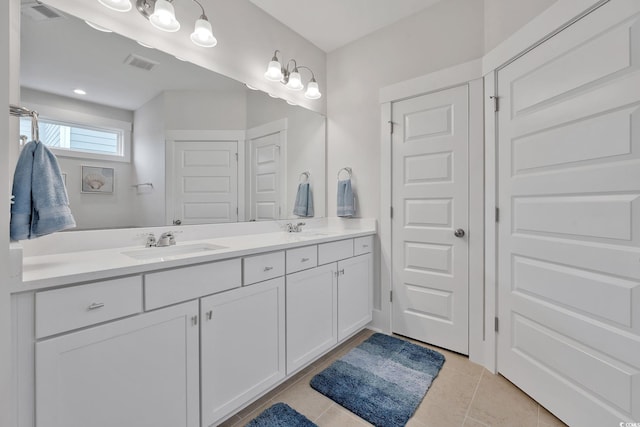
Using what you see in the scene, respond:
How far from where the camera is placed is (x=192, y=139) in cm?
181

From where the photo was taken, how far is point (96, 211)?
4.66 feet

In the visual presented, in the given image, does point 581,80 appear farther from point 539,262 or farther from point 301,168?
point 301,168

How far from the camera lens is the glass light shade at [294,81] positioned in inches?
89.7

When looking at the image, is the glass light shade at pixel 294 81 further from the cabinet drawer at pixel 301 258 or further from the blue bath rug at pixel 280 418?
the blue bath rug at pixel 280 418

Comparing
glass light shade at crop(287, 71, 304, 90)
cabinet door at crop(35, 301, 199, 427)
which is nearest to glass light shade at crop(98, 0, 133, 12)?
glass light shade at crop(287, 71, 304, 90)

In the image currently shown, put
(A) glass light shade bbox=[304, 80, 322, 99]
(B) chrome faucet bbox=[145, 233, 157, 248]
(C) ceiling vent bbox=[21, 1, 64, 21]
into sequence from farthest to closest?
(A) glass light shade bbox=[304, 80, 322, 99] < (B) chrome faucet bbox=[145, 233, 157, 248] < (C) ceiling vent bbox=[21, 1, 64, 21]

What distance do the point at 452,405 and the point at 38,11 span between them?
110 inches

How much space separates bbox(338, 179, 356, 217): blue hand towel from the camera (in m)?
2.47

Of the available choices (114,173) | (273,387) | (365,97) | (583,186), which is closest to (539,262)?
(583,186)

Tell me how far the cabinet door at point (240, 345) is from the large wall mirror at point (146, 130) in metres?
0.71

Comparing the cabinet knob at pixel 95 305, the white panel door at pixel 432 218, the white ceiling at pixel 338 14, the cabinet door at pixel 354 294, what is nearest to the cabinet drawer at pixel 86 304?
the cabinet knob at pixel 95 305

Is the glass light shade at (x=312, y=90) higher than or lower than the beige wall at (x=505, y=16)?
lower

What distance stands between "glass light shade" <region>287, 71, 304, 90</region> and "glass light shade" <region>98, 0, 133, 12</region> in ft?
3.75

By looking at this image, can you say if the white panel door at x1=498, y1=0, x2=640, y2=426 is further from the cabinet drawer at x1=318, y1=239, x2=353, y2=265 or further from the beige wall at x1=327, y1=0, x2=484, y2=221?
the cabinet drawer at x1=318, y1=239, x2=353, y2=265
